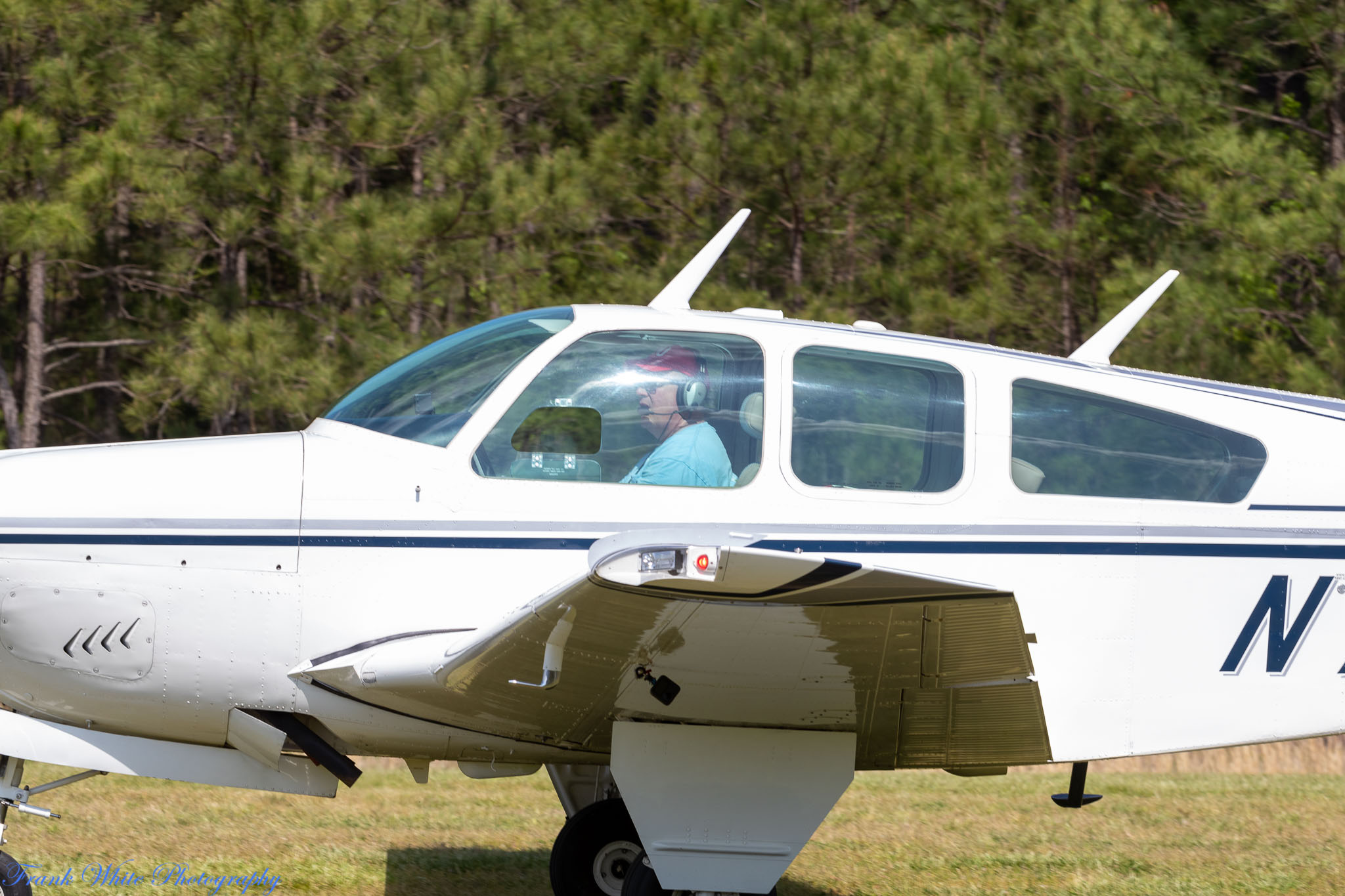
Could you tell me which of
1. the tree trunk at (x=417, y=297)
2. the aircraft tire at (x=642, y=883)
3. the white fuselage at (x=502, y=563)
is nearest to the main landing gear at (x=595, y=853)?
the aircraft tire at (x=642, y=883)

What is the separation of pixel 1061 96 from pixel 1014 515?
8.52 m

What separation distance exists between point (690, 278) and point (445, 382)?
3.54 ft

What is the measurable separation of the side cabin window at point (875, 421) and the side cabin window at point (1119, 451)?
0.26 meters

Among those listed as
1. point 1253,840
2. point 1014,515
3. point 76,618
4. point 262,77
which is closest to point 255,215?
point 262,77

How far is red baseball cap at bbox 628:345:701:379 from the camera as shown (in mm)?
4516

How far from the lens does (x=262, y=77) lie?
35.0ft

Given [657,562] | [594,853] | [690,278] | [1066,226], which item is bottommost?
[594,853]

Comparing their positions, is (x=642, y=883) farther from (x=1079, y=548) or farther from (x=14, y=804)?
(x=14, y=804)

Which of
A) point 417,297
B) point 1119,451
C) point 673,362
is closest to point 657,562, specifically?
point 673,362

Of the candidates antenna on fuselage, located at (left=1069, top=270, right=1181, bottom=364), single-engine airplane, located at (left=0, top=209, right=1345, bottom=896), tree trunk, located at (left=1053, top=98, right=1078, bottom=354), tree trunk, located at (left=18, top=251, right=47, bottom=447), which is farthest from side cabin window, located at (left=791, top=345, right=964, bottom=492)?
tree trunk, located at (left=18, top=251, right=47, bottom=447)

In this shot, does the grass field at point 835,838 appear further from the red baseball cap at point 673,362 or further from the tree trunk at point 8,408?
the tree trunk at point 8,408

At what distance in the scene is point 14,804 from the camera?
4.47 meters

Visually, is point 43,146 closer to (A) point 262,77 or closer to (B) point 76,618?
(A) point 262,77

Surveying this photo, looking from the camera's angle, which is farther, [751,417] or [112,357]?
[112,357]
